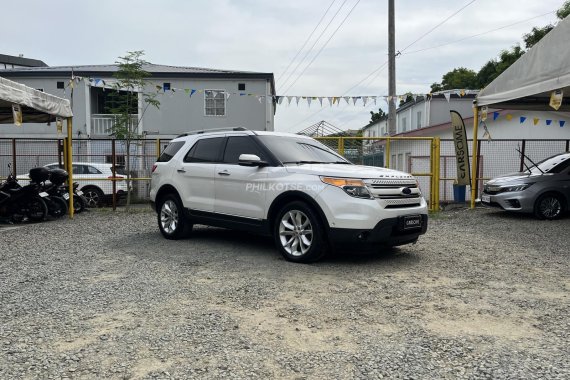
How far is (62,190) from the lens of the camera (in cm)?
1160

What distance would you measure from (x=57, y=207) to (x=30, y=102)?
2902 millimetres

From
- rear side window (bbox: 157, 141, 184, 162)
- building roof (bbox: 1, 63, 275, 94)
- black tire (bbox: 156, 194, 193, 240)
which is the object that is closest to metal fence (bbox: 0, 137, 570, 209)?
rear side window (bbox: 157, 141, 184, 162)

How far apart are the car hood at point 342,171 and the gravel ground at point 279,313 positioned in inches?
46.5

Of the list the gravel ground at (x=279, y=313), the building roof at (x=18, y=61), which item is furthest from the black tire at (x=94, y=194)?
the building roof at (x=18, y=61)

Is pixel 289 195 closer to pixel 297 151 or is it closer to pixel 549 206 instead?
pixel 297 151

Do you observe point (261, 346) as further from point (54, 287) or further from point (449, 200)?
point (449, 200)

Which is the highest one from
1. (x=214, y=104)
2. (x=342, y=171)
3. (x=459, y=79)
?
(x=459, y=79)

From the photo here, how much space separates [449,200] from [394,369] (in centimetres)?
1225

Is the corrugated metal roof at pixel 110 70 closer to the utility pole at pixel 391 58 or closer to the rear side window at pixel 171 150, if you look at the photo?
the utility pole at pixel 391 58

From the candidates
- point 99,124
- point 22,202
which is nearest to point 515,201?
point 22,202

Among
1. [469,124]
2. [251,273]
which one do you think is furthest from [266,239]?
[469,124]

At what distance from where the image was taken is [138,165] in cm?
1450

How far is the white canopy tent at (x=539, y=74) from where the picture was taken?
878 centimetres

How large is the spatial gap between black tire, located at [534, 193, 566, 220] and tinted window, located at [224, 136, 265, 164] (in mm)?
7021
